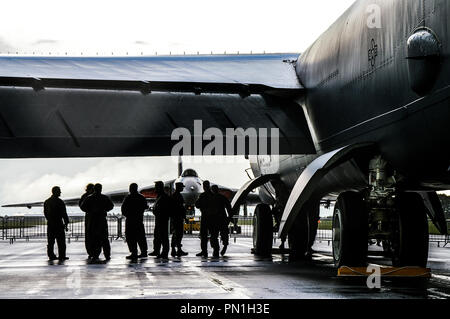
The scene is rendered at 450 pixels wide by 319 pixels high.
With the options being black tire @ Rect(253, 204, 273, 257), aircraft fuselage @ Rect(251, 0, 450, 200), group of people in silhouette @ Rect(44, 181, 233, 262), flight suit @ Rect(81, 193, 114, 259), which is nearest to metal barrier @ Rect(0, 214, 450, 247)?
group of people in silhouette @ Rect(44, 181, 233, 262)

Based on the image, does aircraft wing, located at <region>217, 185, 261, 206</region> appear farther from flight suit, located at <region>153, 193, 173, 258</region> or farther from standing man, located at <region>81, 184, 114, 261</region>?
standing man, located at <region>81, 184, 114, 261</region>

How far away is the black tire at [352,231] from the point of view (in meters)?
9.96

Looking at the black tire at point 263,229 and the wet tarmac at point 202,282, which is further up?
the black tire at point 263,229

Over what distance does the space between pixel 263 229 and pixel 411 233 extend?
22.8 ft

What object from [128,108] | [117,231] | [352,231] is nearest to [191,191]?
[117,231]

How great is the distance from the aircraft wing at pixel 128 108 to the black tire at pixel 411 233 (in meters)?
2.66

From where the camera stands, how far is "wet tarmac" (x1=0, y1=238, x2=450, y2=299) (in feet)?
28.8

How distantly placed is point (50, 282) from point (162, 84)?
11.5ft

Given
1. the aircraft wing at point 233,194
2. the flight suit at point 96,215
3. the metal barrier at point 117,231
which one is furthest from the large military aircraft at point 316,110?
the aircraft wing at point 233,194

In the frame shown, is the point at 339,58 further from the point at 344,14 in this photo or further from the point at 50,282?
the point at 50,282

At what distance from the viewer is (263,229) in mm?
16797

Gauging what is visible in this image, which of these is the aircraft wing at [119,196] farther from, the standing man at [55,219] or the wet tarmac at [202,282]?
the wet tarmac at [202,282]

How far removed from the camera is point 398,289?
9453 mm

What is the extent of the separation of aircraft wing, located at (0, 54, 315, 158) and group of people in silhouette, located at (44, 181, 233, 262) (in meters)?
4.14
